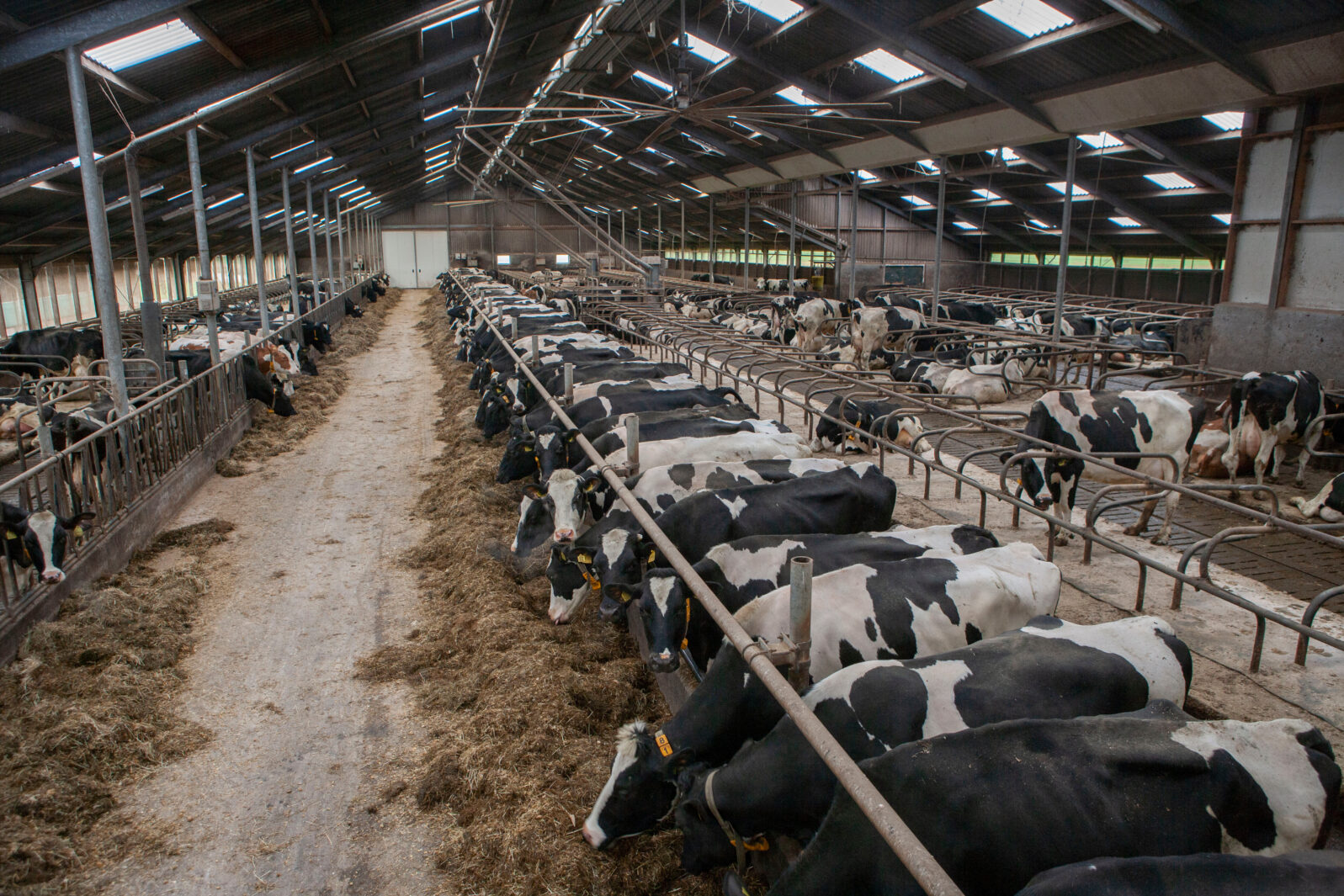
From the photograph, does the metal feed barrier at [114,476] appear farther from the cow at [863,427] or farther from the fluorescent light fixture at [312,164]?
the fluorescent light fixture at [312,164]

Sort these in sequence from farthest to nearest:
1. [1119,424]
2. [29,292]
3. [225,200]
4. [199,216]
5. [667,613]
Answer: [225,200], [29,292], [199,216], [1119,424], [667,613]

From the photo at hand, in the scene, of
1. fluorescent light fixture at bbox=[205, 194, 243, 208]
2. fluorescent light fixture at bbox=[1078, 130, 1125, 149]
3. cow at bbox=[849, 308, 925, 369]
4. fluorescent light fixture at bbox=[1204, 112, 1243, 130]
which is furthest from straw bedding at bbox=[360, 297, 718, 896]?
fluorescent light fixture at bbox=[205, 194, 243, 208]

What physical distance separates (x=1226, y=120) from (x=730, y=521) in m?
18.1

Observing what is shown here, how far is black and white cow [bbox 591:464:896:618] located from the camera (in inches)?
242

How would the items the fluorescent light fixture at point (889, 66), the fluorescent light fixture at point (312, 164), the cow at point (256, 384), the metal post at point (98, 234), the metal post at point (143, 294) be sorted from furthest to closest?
the fluorescent light fixture at point (312, 164), the fluorescent light fixture at point (889, 66), the cow at point (256, 384), the metal post at point (143, 294), the metal post at point (98, 234)

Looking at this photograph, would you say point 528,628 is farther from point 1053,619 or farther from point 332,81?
point 332,81

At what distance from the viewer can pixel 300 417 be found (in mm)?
15633

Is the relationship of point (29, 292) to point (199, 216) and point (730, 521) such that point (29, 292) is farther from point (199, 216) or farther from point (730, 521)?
point (730, 521)

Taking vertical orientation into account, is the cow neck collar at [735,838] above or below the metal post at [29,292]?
below

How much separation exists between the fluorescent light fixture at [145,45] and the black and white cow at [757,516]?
8.87m

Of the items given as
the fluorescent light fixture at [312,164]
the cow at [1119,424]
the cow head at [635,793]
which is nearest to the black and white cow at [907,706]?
the cow head at [635,793]

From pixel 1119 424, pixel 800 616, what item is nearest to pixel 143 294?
pixel 800 616

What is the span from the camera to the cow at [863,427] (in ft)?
35.1

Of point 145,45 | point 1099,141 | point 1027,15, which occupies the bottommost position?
point 145,45
